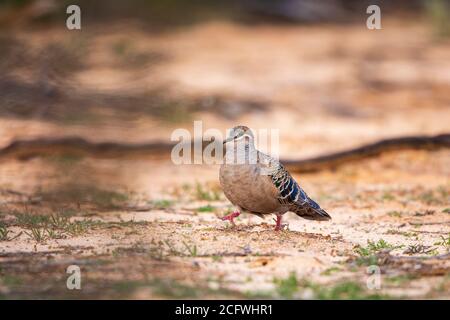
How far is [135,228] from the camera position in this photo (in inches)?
273

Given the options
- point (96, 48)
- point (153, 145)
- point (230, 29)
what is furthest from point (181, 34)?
point (96, 48)

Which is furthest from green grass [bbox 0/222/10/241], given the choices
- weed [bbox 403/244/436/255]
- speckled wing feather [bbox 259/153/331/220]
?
weed [bbox 403/244/436/255]

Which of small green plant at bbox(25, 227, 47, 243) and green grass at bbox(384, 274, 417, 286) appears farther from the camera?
small green plant at bbox(25, 227, 47, 243)

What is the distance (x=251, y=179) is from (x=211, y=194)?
9.15ft

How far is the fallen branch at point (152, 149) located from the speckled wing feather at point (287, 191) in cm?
379

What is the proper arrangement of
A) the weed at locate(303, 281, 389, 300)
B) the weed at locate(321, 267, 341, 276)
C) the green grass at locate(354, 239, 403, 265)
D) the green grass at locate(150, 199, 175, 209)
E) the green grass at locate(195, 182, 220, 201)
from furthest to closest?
the green grass at locate(195, 182, 220, 201)
the green grass at locate(150, 199, 175, 209)
the green grass at locate(354, 239, 403, 265)
the weed at locate(321, 267, 341, 276)
the weed at locate(303, 281, 389, 300)

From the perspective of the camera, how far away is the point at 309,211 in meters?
7.17

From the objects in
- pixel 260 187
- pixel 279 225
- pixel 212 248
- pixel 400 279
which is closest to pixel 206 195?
pixel 279 225

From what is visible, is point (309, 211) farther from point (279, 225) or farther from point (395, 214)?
point (395, 214)

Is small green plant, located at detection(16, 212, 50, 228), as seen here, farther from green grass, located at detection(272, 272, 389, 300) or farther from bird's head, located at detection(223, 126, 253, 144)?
green grass, located at detection(272, 272, 389, 300)

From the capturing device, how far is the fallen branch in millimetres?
10641

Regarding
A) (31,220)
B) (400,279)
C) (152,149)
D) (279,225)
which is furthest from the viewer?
(152,149)

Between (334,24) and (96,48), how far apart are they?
43.8ft
